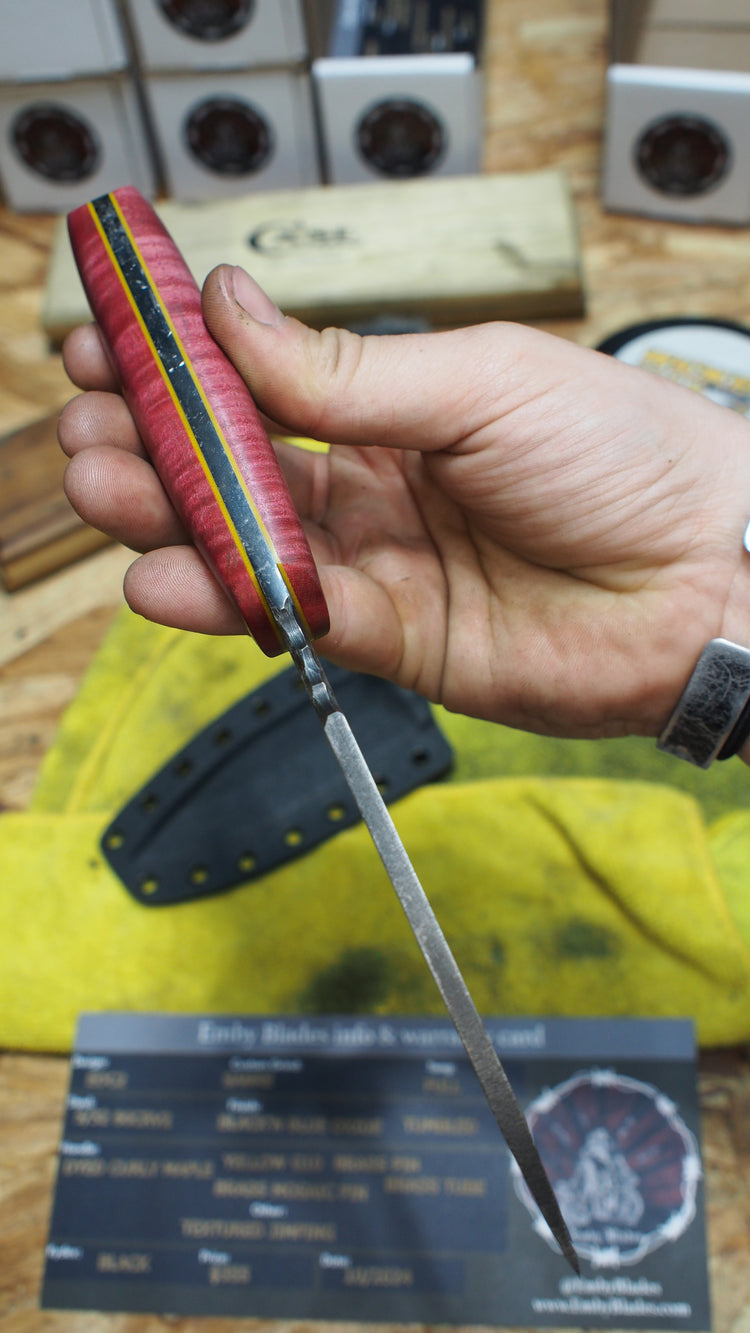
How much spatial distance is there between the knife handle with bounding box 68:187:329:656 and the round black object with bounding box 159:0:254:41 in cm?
50

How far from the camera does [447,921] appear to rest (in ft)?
2.25

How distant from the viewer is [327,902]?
697 millimetres

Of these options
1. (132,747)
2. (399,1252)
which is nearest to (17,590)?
(132,747)

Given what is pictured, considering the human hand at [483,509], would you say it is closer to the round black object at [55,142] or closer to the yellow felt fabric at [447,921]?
the yellow felt fabric at [447,921]

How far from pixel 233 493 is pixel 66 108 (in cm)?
70

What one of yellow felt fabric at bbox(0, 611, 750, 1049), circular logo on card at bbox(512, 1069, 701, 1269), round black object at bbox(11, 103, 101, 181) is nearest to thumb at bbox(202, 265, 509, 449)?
yellow felt fabric at bbox(0, 611, 750, 1049)

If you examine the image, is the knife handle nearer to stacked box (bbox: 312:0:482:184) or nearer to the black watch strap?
the black watch strap

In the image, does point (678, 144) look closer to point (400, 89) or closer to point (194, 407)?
point (400, 89)

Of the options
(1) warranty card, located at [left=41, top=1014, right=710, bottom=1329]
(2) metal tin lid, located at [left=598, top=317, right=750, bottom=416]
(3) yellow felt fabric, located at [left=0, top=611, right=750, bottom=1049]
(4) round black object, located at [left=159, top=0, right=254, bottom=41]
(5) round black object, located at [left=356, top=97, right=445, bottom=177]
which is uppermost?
(4) round black object, located at [left=159, top=0, right=254, bottom=41]

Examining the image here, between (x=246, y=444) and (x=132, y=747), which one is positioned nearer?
(x=246, y=444)

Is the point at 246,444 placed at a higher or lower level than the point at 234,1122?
higher

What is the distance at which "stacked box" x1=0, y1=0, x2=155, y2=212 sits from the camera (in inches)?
35.8

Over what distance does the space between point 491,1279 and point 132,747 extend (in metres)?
0.40

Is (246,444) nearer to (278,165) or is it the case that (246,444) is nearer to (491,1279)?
(491,1279)
